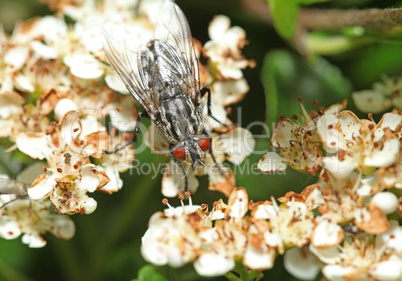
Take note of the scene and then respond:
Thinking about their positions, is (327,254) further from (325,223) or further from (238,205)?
(238,205)

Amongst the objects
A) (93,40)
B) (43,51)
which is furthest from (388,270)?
(43,51)

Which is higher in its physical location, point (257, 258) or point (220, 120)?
point (220, 120)

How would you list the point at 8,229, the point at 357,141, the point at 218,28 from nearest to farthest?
the point at 357,141, the point at 8,229, the point at 218,28

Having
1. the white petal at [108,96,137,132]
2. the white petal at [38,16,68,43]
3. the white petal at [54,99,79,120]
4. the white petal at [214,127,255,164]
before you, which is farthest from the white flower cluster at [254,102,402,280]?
the white petal at [38,16,68,43]

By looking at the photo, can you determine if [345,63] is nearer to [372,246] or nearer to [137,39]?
[137,39]

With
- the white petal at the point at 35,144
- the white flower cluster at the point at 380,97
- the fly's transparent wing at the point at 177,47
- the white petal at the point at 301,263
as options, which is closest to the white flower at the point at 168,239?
the white petal at the point at 301,263

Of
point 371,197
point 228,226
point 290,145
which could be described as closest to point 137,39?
point 290,145

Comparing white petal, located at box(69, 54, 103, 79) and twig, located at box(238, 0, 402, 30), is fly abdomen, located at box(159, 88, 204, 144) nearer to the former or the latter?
white petal, located at box(69, 54, 103, 79)
